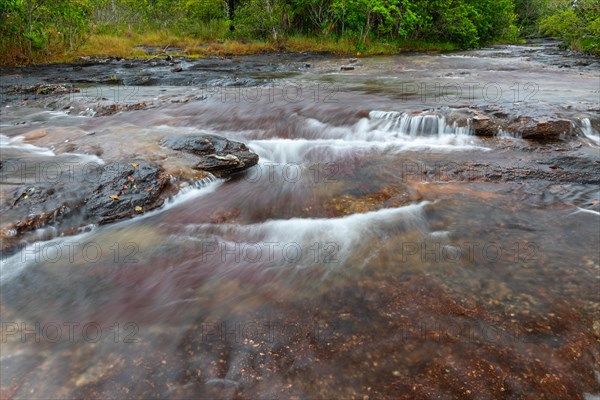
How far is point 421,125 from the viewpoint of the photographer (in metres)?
7.77

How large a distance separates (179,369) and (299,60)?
18.5m

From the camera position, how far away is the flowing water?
2.73 m

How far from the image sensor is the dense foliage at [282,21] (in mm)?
15954

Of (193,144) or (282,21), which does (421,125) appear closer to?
(193,144)

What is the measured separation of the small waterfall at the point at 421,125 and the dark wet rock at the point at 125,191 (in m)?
4.52

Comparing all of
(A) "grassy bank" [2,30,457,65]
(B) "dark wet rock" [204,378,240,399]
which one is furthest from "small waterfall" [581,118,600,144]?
(A) "grassy bank" [2,30,457,65]

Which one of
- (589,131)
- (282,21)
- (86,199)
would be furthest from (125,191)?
(282,21)

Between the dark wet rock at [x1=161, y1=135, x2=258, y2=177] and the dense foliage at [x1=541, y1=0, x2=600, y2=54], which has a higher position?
the dense foliage at [x1=541, y1=0, x2=600, y2=54]

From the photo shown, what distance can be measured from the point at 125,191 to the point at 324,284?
2.91 m

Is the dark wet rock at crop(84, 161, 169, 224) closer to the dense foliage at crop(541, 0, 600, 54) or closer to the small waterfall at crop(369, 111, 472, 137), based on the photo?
the small waterfall at crop(369, 111, 472, 137)

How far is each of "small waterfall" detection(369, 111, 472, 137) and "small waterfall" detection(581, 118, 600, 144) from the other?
6.23ft

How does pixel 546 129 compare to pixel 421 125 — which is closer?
pixel 546 129

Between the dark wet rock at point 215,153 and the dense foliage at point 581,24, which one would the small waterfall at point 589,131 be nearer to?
the dark wet rock at point 215,153

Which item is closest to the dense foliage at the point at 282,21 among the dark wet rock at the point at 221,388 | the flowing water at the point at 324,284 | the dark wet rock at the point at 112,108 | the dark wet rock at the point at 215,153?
the dark wet rock at the point at 112,108
